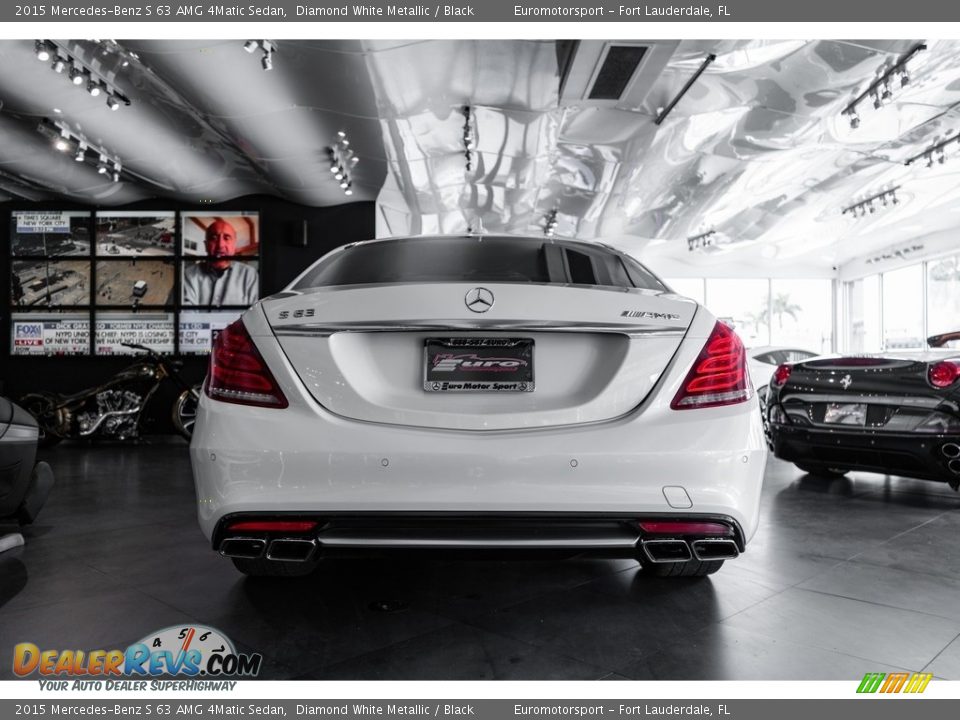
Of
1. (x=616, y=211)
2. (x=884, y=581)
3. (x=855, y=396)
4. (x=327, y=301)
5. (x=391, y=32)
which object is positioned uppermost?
(x=616, y=211)

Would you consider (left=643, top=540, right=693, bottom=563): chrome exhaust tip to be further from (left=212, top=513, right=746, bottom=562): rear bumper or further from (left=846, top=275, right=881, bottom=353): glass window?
(left=846, top=275, right=881, bottom=353): glass window

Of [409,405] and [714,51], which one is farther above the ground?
[714,51]

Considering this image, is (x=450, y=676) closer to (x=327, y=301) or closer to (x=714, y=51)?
(x=327, y=301)

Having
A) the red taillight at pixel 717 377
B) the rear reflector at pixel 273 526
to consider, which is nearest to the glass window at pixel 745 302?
the red taillight at pixel 717 377

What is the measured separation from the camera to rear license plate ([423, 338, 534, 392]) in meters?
1.63

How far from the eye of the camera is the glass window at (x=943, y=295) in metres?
15.3

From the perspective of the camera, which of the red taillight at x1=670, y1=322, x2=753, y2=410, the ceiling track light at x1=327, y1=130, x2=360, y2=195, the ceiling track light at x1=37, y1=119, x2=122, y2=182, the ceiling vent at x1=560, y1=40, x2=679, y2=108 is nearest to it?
the red taillight at x1=670, y1=322, x2=753, y2=410

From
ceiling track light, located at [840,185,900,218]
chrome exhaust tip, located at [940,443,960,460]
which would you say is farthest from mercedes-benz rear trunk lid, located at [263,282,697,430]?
ceiling track light, located at [840,185,900,218]

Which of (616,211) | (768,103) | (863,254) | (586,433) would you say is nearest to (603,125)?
(768,103)

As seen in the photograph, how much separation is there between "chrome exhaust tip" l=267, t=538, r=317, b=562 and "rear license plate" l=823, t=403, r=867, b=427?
3729mm

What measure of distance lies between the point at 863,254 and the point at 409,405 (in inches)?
755

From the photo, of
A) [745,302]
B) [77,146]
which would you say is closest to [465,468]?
[77,146]

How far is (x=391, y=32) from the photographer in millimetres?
3529

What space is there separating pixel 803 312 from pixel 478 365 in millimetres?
21365
